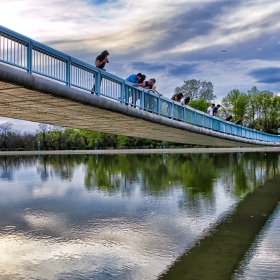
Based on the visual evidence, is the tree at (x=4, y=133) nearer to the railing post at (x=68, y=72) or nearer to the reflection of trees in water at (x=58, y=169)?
the reflection of trees in water at (x=58, y=169)

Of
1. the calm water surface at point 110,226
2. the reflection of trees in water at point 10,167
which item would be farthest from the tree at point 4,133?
the calm water surface at point 110,226

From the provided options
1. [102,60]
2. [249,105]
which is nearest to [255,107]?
[249,105]

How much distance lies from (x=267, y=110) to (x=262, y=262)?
7950 centimetres

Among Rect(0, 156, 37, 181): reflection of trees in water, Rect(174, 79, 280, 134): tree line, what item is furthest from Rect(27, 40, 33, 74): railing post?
Rect(174, 79, 280, 134): tree line

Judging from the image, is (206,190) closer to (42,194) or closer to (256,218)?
(256,218)

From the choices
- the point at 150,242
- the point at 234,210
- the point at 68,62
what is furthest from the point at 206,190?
the point at 68,62

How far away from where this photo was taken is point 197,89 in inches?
3504

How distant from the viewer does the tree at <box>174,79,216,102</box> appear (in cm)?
8850

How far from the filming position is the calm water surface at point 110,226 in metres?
10.3

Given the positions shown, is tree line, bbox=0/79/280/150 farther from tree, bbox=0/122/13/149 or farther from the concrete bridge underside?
the concrete bridge underside

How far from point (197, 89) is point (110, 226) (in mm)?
77266

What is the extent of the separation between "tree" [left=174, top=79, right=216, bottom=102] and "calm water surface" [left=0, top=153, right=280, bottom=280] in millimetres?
63120

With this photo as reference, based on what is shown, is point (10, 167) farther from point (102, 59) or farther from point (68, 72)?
point (68, 72)

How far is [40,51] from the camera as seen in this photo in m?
9.60
